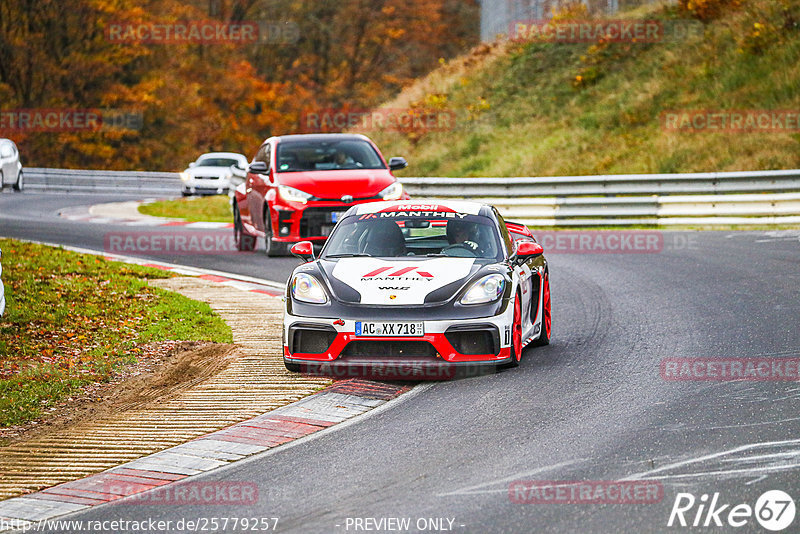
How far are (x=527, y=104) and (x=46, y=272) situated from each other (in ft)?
72.6

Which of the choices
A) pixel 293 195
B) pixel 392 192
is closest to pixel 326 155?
pixel 293 195

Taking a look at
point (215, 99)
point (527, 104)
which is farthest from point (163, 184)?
point (215, 99)

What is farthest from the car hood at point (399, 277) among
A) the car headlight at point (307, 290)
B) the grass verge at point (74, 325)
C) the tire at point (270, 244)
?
the tire at point (270, 244)

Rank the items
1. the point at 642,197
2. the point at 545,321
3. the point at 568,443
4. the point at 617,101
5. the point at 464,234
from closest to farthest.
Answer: the point at 568,443
the point at 464,234
the point at 545,321
the point at 642,197
the point at 617,101

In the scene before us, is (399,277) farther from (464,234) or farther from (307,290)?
(464,234)

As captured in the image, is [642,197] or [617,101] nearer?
[642,197]

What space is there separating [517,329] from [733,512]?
3738 mm

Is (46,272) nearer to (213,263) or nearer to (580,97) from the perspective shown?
(213,263)

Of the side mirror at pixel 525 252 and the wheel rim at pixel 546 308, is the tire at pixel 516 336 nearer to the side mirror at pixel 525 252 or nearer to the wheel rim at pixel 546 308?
the side mirror at pixel 525 252

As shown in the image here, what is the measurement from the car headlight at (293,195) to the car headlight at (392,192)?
1052 mm

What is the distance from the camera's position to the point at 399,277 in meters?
9.02

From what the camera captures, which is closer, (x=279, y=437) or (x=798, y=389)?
(x=279, y=437)

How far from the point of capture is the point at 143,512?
5.89 metres

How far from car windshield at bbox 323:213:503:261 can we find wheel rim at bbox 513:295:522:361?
57 centimetres
